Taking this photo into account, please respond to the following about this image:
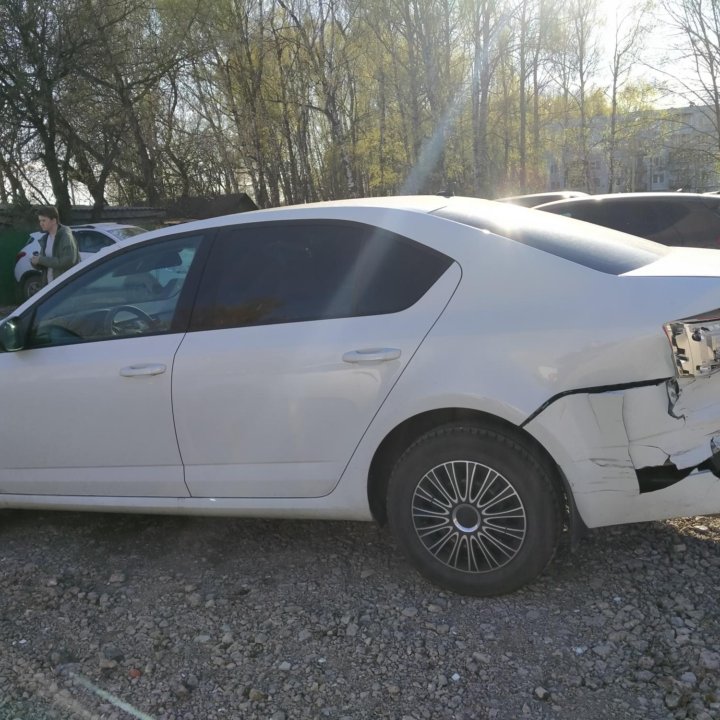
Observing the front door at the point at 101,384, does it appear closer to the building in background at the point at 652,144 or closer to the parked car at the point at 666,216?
the parked car at the point at 666,216

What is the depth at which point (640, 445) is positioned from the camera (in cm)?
264

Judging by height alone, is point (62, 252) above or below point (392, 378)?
above

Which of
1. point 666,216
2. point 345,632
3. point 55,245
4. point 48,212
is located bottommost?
point 345,632

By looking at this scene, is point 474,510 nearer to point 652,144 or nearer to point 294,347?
point 294,347

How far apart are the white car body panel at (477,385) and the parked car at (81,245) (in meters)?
11.5

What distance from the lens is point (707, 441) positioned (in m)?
2.63

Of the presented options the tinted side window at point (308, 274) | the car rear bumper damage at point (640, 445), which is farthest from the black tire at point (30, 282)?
the car rear bumper damage at point (640, 445)

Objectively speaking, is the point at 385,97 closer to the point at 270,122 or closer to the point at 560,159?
the point at 270,122

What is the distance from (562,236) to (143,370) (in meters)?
1.97

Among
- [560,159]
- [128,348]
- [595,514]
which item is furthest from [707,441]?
[560,159]

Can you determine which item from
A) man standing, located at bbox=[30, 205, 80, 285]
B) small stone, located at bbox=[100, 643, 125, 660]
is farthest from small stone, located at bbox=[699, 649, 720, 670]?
man standing, located at bbox=[30, 205, 80, 285]

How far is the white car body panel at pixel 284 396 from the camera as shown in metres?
2.91

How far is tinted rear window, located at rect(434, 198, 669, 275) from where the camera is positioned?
9.39 ft

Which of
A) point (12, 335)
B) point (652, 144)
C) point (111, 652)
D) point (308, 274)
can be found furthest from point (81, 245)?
point (652, 144)
